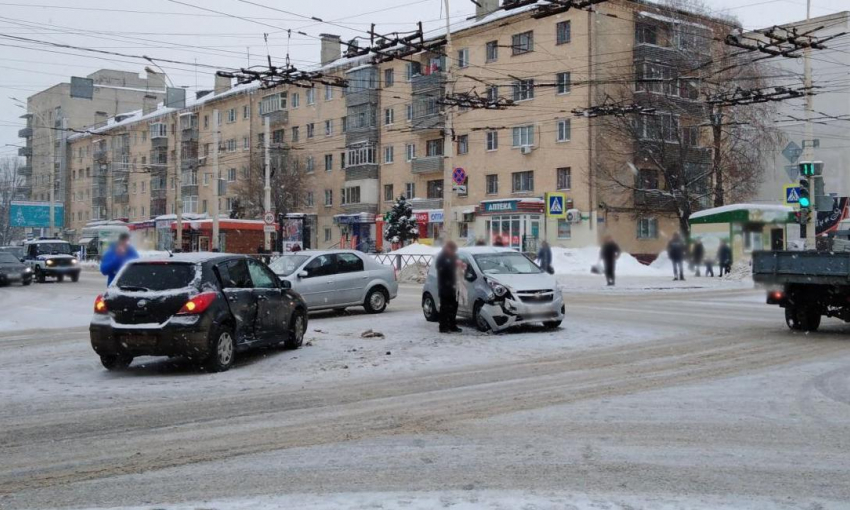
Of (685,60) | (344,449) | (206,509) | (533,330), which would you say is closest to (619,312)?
(533,330)

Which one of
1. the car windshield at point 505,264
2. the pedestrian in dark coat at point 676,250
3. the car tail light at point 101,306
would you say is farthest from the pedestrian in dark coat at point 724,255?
the car tail light at point 101,306

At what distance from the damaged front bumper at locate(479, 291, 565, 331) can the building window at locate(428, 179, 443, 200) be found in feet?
130

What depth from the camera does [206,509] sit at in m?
4.79

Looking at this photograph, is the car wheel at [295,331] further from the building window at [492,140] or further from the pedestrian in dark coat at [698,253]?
the building window at [492,140]

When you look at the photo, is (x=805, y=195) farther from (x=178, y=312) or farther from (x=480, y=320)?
(x=178, y=312)

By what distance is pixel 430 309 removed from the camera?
1605 cm

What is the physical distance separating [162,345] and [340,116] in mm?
53325

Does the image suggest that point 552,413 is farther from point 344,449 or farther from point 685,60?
point 685,60

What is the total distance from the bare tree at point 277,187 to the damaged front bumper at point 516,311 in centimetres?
4642

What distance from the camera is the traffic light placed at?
921 inches

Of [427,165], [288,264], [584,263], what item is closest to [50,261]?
[288,264]

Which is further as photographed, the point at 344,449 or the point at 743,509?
the point at 344,449

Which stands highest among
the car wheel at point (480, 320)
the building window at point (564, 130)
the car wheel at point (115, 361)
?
the building window at point (564, 130)

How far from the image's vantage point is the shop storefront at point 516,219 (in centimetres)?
4538
